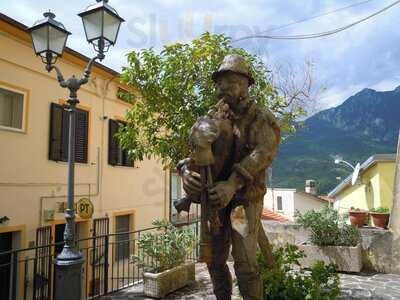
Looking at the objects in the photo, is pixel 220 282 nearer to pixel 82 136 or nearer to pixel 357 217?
pixel 357 217

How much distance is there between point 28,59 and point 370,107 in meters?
111

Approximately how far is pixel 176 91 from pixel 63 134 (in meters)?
5.55

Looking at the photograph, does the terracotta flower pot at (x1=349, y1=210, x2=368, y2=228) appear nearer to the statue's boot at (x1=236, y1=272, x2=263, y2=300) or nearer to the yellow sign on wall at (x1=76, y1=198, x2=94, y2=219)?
the statue's boot at (x1=236, y1=272, x2=263, y2=300)

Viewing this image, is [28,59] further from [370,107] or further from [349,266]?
[370,107]

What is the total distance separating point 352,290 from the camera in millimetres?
5703

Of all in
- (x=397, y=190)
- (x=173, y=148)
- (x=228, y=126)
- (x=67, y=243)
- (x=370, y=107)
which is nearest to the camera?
(x=228, y=126)

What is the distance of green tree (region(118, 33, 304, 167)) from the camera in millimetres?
5855

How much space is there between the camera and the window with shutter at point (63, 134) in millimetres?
10008

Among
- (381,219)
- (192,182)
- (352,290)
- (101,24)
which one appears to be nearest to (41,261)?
(101,24)

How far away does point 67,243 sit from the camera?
5027 millimetres

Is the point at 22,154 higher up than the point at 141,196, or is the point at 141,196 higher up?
the point at 22,154

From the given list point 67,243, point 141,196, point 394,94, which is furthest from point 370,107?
point 67,243

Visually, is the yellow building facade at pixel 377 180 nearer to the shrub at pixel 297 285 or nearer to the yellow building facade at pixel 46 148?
the yellow building facade at pixel 46 148

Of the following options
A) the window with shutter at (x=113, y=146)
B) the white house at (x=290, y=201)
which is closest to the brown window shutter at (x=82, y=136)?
the window with shutter at (x=113, y=146)
